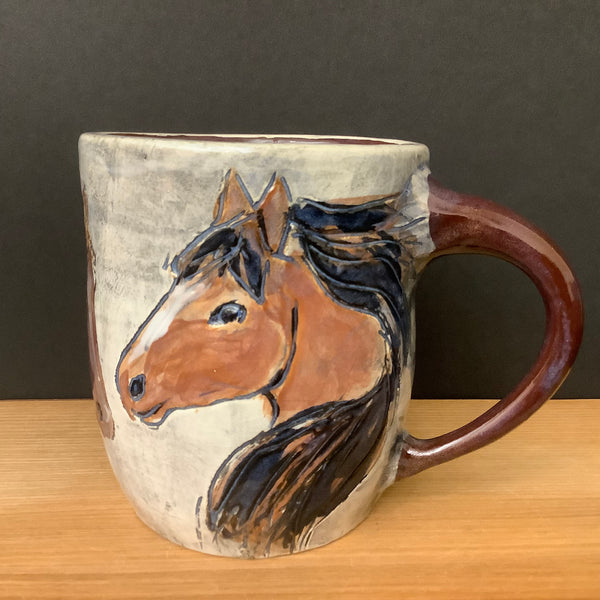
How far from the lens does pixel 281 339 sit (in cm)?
58

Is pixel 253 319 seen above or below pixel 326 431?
above

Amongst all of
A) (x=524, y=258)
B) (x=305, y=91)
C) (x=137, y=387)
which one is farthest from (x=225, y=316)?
(x=305, y=91)

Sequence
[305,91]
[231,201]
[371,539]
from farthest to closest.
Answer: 1. [305,91]
2. [371,539]
3. [231,201]

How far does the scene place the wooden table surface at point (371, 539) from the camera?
2.08 feet

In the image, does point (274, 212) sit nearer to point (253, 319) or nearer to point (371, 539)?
point (253, 319)

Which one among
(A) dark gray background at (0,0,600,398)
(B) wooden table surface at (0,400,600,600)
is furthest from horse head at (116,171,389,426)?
(A) dark gray background at (0,0,600,398)

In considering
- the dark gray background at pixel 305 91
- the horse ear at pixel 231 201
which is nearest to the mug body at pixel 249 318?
the horse ear at pixel 231 201

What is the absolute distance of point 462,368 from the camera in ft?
3.55

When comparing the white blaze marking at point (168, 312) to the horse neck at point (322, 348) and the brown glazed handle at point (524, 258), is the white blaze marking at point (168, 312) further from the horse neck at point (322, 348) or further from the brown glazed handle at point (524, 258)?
the brown glazed handle at point (524, 258)

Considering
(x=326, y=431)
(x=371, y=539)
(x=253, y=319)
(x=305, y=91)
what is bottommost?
(x=371, y=539)

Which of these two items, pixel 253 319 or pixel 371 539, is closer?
pixel 253 319

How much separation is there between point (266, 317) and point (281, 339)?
0.07 feet

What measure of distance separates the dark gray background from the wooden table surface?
28 centimetres

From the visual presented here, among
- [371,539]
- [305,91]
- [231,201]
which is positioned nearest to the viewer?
[231,201]
